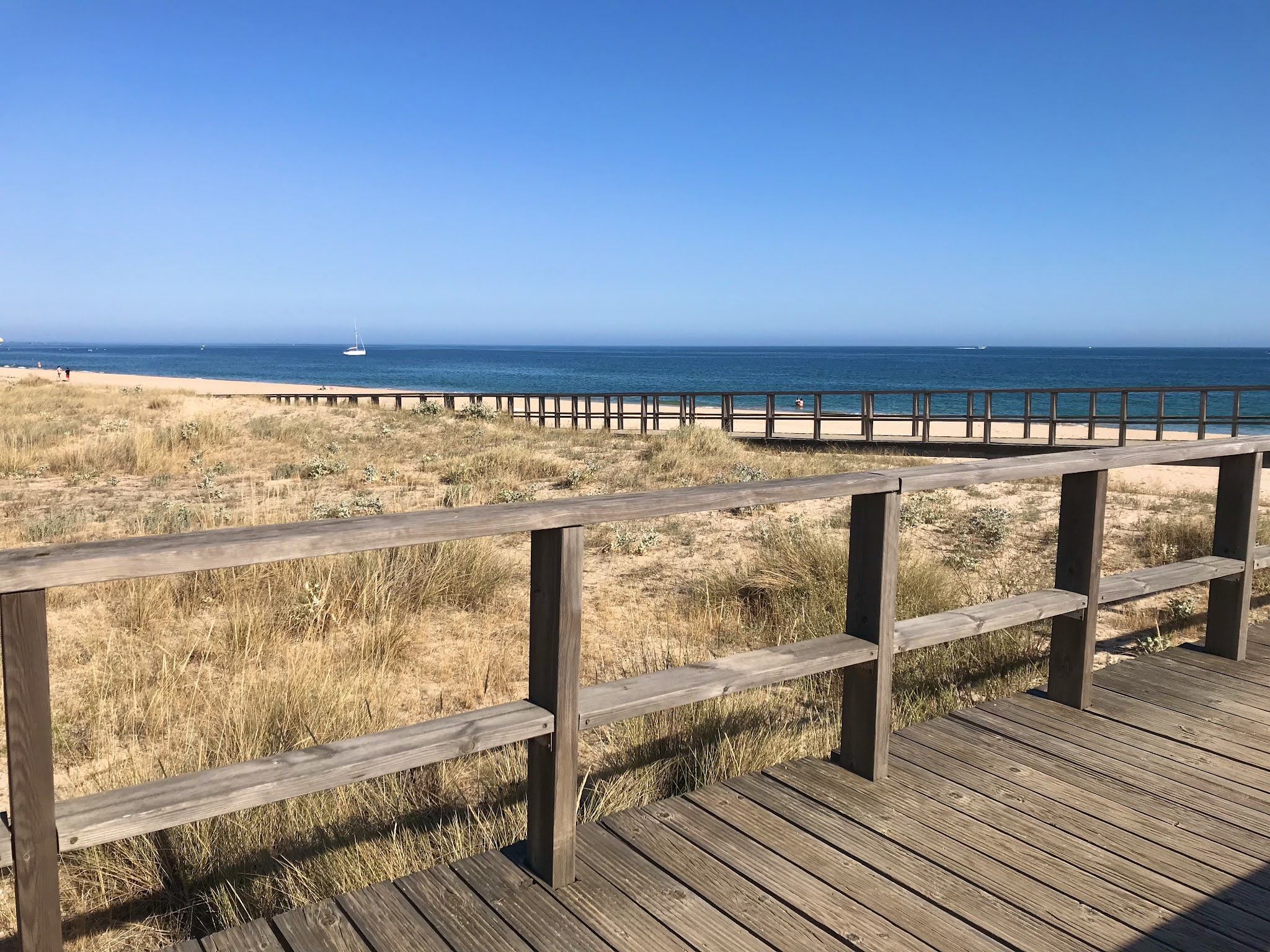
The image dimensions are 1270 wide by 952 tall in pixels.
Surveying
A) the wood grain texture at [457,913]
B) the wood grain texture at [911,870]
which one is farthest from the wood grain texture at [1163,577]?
the wood grain texture at [457,913]

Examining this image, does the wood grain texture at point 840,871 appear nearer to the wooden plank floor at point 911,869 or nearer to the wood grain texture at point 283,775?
the wooden plank floor at point 911,869

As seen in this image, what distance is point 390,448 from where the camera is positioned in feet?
47.3

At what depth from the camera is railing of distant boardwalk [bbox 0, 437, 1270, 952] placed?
192 cm

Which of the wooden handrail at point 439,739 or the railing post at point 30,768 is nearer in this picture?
the railing post at point 30,768

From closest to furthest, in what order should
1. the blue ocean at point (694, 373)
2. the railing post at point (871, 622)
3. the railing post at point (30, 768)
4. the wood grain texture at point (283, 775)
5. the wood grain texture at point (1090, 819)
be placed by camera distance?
the railing post at point (30, 768), the wood grain texture at point (283, 775), the wood grain texture at point (1090, 819), the railing post at point (871, 622), the blue ocean at point (694, 373)

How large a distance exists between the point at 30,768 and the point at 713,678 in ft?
5.79

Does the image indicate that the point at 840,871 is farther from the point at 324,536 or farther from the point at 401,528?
the point at 324,536

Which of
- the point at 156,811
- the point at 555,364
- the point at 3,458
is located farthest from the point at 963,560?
the point at 555,364

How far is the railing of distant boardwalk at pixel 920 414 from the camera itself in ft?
58.9

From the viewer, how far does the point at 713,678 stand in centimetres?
291

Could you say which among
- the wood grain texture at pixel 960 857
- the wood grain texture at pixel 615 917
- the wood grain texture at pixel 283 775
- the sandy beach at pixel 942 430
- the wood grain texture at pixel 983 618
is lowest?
the sandy beach at pixel 942 430

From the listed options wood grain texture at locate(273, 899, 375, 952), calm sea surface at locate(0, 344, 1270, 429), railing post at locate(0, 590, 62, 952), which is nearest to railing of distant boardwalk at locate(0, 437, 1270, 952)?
railing post at locate(0, 590, 62, 952)

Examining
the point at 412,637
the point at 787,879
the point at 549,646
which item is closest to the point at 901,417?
the point at 412,637

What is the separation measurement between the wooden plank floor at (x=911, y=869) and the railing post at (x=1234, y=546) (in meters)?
1.12
